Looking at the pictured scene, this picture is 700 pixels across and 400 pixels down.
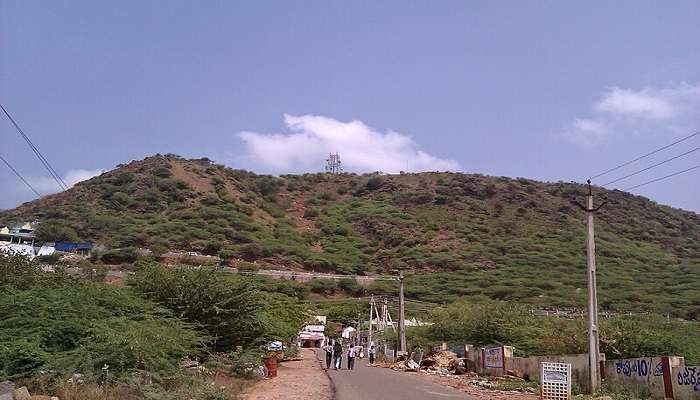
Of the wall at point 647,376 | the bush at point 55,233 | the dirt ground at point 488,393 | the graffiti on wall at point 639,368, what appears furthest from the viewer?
the bush at point 55,233

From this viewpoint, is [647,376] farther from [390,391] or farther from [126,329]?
[126,329]

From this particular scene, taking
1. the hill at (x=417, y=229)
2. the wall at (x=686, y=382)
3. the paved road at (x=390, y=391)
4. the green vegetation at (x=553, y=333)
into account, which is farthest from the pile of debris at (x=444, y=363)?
the hill at (x=417, y=229)

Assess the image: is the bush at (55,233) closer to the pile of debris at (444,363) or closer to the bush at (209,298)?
the pile of debris at (444,363)

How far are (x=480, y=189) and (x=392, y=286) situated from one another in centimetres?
4262

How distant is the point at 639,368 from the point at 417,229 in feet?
292

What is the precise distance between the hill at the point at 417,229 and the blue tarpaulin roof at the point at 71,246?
9.36 feet

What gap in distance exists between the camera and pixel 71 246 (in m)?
80.2

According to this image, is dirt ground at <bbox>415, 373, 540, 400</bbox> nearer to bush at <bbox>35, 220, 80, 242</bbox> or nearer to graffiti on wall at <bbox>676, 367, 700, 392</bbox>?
graffiti on wall at <bbox>676, 367, 700, 392</bbox>

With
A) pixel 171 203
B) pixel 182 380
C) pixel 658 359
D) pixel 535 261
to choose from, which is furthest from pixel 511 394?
pixel 171 203

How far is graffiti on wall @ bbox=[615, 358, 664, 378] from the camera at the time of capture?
69.9ft

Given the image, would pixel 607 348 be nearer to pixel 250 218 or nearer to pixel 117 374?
pixel 117 374

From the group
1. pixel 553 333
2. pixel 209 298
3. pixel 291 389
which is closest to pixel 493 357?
pixel 553 333

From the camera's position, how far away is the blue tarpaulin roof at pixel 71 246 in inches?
3105

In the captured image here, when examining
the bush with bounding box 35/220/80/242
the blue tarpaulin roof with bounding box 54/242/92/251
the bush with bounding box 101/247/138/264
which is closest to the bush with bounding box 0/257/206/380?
the bush with bounding box 101/247/138/264
